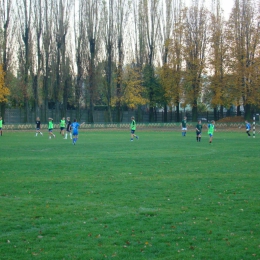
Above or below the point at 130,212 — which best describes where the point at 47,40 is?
above

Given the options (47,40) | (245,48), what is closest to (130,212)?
(245,48)

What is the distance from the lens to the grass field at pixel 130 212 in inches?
270

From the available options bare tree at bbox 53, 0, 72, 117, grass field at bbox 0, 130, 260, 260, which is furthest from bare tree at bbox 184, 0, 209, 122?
grass field at bbox 0, 130, 260, 260

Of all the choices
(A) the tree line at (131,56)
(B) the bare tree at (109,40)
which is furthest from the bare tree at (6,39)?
(B) the bare tree at (109,40)

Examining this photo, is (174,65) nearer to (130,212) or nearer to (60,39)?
(60,39)

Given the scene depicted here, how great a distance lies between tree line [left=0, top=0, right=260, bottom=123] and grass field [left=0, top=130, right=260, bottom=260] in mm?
40043

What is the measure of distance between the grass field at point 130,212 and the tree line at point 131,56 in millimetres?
40043

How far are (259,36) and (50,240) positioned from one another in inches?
1993

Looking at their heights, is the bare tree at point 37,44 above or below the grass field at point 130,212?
above

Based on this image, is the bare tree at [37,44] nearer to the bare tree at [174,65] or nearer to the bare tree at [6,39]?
the bare tree at [6,39]

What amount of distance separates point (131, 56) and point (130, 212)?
57688 millimetres

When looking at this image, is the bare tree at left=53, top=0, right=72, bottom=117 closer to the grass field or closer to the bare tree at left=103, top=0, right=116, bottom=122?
the bare tree at left=103, top=0, right=116, bottom=122

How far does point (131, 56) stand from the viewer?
65375mm

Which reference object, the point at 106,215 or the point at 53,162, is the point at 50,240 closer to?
the point at 106,215
